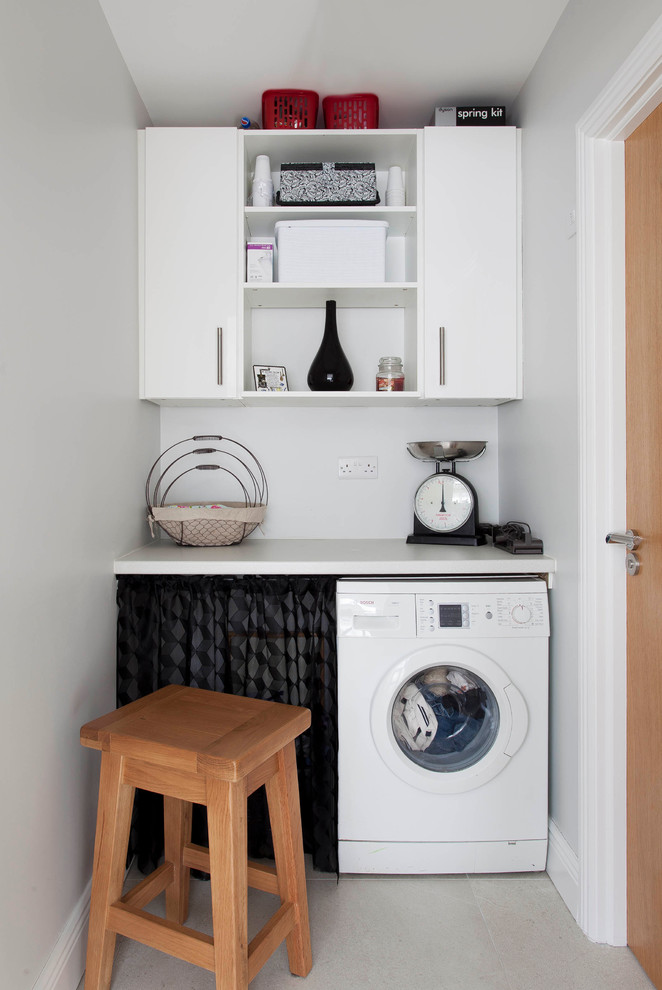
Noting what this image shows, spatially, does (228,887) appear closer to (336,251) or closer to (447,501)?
(447,501)

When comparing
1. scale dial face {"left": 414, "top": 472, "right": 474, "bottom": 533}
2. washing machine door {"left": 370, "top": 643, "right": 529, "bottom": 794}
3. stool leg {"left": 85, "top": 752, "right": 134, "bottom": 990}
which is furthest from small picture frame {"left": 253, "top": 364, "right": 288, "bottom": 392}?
stool leg {"left": 85, "top": 752, "right": 134, "bottom": 990}

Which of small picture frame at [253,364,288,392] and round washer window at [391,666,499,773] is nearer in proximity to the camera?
round washer window at [391,666,499,773]

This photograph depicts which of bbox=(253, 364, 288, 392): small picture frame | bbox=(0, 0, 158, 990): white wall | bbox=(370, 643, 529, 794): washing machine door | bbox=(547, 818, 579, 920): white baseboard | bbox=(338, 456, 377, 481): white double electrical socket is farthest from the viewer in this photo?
bbox=(338, 456, 377, 481): white double electrical socket

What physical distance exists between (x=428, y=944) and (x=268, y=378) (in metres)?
1.85

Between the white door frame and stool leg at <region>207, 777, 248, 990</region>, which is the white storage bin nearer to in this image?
the white door frame

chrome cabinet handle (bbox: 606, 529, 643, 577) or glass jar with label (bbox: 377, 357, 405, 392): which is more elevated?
glass jar with label (bbox: 377, 357, 405, 392)

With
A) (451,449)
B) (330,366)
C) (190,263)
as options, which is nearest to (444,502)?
(451,449)

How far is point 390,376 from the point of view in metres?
2.25

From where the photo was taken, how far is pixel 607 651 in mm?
1594

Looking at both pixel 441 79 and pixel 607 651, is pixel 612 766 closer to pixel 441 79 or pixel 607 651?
pixel 607 651

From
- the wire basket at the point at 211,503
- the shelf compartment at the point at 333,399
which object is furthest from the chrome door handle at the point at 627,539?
the wire basket at the point at 211,503

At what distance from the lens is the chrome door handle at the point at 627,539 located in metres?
1.49

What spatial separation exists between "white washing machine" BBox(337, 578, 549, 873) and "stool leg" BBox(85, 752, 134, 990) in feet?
2.24

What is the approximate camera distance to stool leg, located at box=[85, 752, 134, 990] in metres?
1.37
